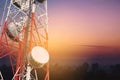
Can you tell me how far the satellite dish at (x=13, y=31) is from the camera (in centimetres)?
1712

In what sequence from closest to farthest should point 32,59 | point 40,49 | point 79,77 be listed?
1. point 32,59
2. point 40,49
3. point 79,77

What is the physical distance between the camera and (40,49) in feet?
46.1

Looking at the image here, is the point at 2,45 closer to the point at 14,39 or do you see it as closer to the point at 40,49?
the point at 14,39

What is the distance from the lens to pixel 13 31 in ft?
57.0

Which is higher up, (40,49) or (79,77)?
(40,49)

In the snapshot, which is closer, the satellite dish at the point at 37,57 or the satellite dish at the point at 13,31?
the satellite dish at the point at 37,57

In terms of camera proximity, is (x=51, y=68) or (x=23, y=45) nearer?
(x=23, y=45)

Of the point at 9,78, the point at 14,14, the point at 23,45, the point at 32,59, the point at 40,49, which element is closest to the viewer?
the point at 32,59

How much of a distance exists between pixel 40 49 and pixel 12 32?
4.31m

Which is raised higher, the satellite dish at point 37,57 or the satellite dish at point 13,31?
the satellite dish at point 13,31

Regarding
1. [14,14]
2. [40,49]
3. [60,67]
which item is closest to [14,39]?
[14,14]

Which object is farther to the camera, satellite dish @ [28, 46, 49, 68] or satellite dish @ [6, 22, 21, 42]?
satellite dish @ [6, 22, 21, 42]

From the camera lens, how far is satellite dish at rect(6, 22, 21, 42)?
17125 millimetres

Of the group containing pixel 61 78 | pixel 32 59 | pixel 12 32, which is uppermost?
pixel 12 32
